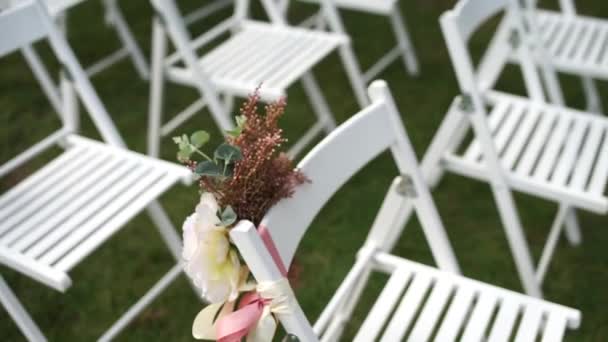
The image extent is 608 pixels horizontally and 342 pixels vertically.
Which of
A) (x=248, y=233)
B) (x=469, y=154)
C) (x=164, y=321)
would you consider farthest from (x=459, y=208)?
(x=248, y=233)

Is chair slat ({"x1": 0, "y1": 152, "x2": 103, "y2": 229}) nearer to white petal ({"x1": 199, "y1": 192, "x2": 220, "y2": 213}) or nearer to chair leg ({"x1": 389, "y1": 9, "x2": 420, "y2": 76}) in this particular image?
white petal ({"x1": 199, "y1": 192, "x2": 220, "y2": 213})

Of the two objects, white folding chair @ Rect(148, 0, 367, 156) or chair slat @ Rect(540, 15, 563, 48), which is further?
chair slat @ Rect(540, 15, 563, 48)

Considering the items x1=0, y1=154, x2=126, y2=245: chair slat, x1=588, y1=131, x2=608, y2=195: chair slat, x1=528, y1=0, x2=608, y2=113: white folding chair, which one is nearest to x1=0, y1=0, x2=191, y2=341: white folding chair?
x1=0, y1=154, x2=126, y2=245: chair slat

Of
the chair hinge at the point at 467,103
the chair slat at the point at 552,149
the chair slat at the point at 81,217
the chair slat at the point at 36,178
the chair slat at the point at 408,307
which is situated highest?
the chair slat at the point at 36,178

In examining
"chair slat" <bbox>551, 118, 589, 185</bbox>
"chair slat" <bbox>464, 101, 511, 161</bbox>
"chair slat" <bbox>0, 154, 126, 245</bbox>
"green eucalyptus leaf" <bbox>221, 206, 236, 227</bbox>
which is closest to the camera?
"green eucalyptus leaf" <bbox>221, 206, 236, 227</bbox>

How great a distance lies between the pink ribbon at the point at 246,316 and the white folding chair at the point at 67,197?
553 millimetres

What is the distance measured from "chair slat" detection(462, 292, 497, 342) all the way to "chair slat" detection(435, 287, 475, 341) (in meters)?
0.02

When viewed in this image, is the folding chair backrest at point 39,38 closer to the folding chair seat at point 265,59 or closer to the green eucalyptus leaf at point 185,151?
the folding chair seat at point 265,59

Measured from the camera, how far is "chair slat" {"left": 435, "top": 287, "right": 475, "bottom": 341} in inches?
47.0

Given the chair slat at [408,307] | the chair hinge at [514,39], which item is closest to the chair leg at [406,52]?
the chair hinge at [514,39]

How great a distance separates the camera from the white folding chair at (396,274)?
1.04 metres

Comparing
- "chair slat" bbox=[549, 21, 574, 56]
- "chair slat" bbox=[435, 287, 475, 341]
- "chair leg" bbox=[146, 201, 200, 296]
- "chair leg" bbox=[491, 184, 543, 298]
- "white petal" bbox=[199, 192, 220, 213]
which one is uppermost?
"white petal" bbox=[199, 192, 220, 213]

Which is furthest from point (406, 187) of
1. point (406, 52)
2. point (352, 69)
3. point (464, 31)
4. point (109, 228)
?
point (406, 52)

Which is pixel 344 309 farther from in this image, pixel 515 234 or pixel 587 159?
pixel 587 159
